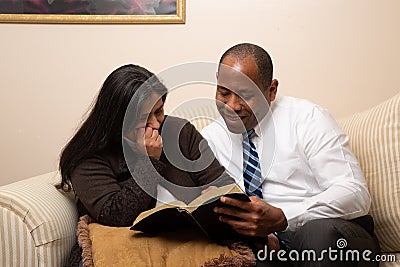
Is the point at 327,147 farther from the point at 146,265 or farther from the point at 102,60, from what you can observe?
the point at 102,60

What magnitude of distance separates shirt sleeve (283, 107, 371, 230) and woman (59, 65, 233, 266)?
24cm

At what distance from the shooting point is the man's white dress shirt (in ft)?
4.75

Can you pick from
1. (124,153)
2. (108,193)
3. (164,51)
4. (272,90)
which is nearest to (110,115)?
(124,153)

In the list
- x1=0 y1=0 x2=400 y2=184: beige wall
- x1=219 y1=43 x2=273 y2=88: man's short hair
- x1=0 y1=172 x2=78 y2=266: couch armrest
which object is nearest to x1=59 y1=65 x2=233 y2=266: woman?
x1=0 y1=172 x2=78 y2=266: couch armrest

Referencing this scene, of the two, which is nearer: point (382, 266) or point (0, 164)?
point (382, 266)

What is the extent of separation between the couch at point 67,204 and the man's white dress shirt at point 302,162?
0.44 ft

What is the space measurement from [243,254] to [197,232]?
137mm

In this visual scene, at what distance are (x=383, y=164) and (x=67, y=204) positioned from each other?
0.88m

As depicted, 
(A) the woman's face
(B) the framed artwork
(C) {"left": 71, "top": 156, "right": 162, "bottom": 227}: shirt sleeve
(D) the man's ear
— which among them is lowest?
(C) {"left": 71, "top": 156, "right": 162, "bottom": 227}: shirt sleeve

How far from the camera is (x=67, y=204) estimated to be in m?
1.57

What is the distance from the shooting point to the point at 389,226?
5.17ft

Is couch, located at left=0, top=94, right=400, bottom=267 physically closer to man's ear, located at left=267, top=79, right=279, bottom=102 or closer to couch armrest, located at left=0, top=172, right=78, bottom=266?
couch armrest, located at left=0, top=172, right=78, bottom=266

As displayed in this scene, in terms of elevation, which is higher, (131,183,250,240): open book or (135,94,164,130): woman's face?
(135,94,164,130): woman's face

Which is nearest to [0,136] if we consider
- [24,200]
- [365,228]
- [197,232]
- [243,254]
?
[24,200]
